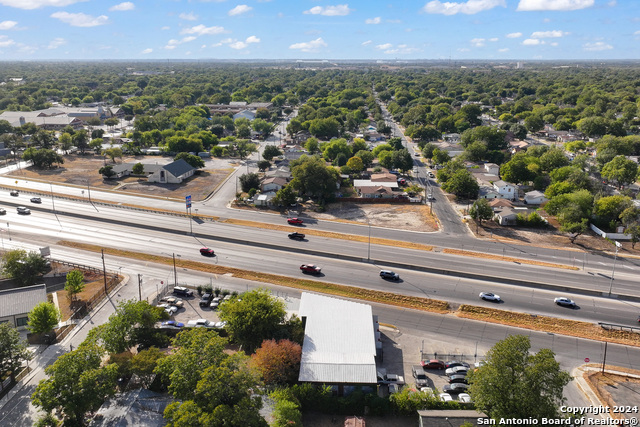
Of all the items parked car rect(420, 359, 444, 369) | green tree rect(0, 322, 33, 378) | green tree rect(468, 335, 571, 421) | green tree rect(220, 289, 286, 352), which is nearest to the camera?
green tree rect(468, 335, 571, 421)

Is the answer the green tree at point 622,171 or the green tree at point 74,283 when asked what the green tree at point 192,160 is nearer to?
the green tree at point 74,283

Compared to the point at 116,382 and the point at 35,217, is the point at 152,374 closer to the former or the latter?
the point at 116,382

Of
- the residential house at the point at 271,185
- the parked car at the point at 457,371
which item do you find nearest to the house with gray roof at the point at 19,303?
the parked car at the point at 457,371

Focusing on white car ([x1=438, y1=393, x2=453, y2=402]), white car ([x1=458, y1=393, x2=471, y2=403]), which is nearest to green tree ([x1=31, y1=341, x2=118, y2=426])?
white car ([x1=438, y1=393, x2=453, y2=402])

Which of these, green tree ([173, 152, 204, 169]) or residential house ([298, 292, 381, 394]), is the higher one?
green tree ([173, 152, 204, 169])

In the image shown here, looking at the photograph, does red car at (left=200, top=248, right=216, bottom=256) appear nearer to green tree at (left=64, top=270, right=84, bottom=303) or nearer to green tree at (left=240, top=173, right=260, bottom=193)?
green tree at (left=64, top=270, right=84, bottom=303)

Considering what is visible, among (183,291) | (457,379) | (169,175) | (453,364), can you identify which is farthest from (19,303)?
(169,175)
